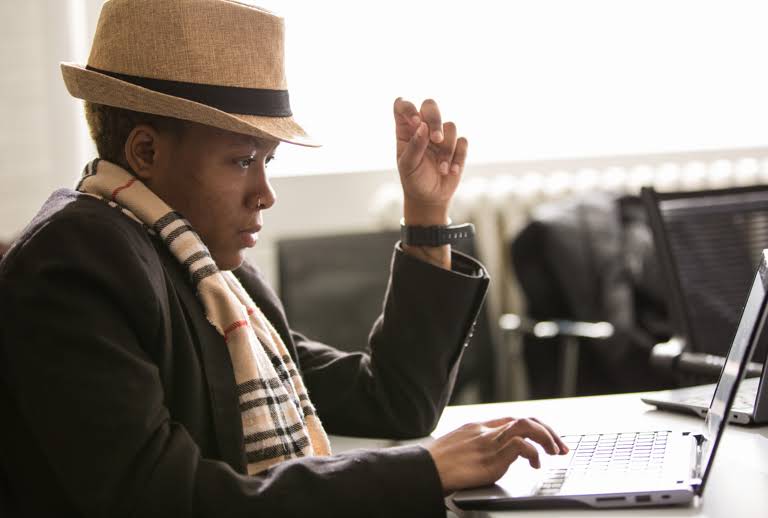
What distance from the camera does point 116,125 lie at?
1268mm

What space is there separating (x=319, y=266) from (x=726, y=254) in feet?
3.42

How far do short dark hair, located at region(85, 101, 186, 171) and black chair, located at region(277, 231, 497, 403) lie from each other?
128 centimetres

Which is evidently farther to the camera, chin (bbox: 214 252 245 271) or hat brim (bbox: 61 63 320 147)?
chin (bbox: 214 252 245 271)

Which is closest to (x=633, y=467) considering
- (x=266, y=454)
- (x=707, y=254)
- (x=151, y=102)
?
(x=266, y=454)

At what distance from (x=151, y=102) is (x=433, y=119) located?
17.6 inches

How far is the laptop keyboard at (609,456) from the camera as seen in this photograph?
1.11 meters

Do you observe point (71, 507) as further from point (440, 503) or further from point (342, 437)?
point (342, 437)

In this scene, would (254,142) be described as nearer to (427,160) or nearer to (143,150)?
(143,150)

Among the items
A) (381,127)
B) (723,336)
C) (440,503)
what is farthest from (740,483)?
(381,127)

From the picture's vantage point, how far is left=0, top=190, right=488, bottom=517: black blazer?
1.02 metres

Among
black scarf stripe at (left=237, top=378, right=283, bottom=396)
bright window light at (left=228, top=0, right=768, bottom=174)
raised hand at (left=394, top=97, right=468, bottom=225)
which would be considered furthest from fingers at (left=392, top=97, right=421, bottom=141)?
bright window light at (left=228, top=0, right=768, bottom=174)

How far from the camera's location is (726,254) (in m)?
2.07

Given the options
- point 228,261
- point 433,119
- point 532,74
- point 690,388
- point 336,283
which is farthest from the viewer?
point 532,74

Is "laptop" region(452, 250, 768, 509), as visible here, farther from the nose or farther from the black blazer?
the nose
